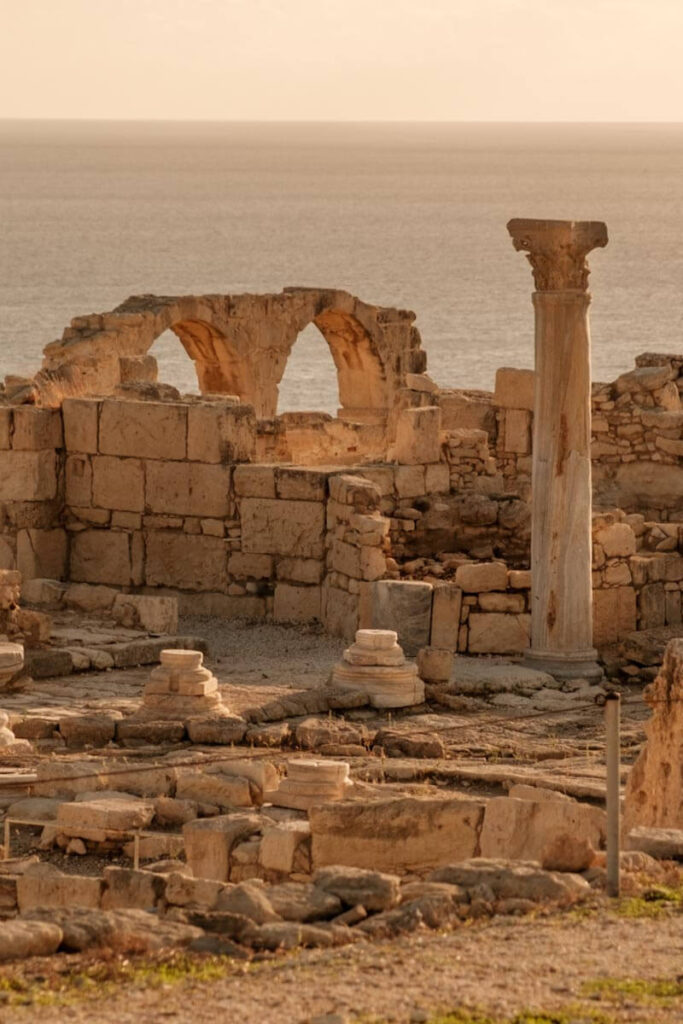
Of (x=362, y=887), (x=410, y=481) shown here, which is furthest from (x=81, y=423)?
(x=362, y=887)

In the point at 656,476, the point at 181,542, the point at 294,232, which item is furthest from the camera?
the point at 294,232

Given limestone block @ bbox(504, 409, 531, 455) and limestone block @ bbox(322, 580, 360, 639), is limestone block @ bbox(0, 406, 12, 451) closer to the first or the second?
limestone block @ bbox(322, 580, 360, 639)

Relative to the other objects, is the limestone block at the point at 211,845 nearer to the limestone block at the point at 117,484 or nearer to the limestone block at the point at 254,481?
the limestone block at the point at 254,481

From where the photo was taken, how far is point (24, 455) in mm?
21344

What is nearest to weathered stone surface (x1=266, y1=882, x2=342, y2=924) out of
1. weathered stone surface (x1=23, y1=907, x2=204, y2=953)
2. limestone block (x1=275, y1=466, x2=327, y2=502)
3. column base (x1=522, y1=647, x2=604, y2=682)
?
weathered stone surface (x1=23, y1=907, x2=204, y2=953)

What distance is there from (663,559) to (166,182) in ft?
515

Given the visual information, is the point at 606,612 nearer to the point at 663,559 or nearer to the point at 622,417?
the point at 663,559

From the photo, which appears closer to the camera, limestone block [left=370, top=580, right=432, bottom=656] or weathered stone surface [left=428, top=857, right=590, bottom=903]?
weathered stone surface [left=428, top=857, right=590, bottom=903]

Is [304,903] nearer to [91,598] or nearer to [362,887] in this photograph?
[362,887]

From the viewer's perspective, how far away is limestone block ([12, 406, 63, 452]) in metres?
21.3

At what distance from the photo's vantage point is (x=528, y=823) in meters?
13.0

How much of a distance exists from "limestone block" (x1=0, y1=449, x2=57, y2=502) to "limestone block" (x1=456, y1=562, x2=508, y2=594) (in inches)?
158

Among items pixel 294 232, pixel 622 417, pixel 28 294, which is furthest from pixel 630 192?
pixel 622 417

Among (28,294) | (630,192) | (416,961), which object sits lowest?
(416,961)
